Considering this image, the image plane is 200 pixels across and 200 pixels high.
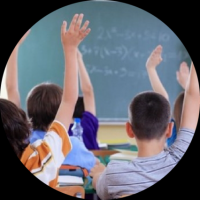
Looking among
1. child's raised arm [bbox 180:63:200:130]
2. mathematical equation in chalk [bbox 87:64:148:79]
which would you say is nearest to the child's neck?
child's raised arm [bbox 180:63:200:130]

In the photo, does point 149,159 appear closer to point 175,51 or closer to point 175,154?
point 175,154

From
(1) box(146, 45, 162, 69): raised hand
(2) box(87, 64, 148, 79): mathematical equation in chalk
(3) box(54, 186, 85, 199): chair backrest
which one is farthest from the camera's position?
(2) box(87, 64, 148, 79): mathematical equation in chalk

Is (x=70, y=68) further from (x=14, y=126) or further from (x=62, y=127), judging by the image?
(x=14, y=126)

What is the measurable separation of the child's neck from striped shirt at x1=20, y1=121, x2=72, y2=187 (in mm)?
355

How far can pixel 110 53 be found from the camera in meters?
3.52

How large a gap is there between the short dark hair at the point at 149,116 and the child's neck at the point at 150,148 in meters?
0.02

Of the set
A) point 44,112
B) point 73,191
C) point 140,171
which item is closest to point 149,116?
point 140,171

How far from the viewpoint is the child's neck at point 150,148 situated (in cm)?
133

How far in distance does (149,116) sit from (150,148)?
0.13 meters

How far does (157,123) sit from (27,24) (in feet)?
2.23

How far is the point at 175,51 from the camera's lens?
3533 mm

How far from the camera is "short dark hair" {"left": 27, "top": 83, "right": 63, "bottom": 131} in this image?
1831mm

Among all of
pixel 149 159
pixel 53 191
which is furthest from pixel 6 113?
pixel 149 159

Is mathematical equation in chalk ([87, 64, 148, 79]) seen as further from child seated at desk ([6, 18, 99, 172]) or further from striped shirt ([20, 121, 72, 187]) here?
striped shirt ([20, 121, 72, 187])
